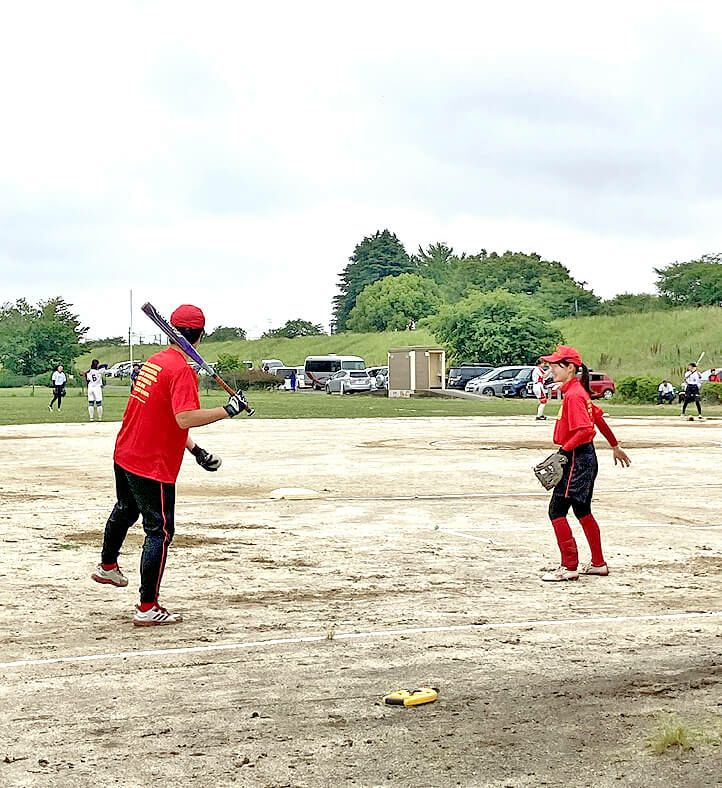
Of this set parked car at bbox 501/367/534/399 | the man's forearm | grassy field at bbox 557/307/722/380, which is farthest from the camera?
grassy field at bbox 557/307/722/380

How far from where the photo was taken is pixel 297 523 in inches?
526

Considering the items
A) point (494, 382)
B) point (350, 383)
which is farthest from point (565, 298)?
point (494, 382)

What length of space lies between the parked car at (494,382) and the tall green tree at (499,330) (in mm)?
12575

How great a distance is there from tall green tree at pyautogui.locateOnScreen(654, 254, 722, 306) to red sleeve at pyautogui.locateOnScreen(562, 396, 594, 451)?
10711 cm

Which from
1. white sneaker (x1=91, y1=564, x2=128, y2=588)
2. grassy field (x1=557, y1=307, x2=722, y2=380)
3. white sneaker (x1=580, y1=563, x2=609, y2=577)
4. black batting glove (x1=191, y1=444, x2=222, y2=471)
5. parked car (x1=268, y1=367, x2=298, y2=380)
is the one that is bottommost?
white sneaker (x1=580, y1=563, x2=609, y2=577)

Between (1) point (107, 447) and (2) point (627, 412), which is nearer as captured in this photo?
(1) point (107, 447)

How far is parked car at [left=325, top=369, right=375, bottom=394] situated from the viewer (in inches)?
2918

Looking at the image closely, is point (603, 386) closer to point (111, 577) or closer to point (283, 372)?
point (283, 372)

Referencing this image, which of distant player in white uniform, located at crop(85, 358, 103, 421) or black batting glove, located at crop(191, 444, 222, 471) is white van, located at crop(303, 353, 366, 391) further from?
black batting glove, located at crop(191, 444, 222, 471)

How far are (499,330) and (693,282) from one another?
40.5 meters

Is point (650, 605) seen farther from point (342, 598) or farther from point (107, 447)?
point (107, 447)

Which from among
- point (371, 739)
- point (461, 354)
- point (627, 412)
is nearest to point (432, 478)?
point (371, 739)

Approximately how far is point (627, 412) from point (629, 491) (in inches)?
1175

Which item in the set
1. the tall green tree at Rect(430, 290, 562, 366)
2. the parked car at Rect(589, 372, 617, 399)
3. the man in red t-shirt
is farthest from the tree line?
the man in red t-shirt
